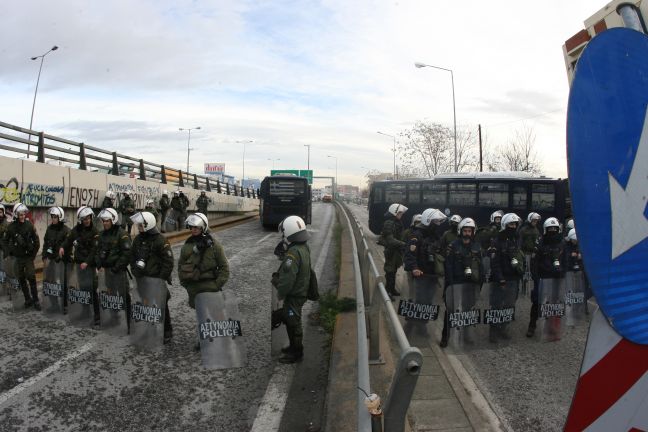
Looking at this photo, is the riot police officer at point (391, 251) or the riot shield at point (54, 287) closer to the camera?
the riot shield at point (54, 287)

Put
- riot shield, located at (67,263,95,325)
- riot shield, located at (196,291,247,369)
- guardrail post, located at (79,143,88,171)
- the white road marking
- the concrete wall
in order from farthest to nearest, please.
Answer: guardrail post, located at (79,143,88,171)
the concrete wall
riot shield, located at (67,263,95,325)
riot shield, located at (196,291,247,369)
the white road marking

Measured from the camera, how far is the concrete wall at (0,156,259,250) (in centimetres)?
1070

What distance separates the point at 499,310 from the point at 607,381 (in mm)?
5188

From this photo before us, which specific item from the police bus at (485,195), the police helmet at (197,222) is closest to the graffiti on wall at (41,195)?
the police helmet at (197,222)

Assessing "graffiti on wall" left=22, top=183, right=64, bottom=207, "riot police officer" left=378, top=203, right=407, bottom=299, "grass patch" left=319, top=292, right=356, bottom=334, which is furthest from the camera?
"graffiti on wall" left=22, top=183, right=64, bottom=207

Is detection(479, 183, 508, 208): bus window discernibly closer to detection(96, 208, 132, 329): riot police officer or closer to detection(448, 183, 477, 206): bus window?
detection(448, 183, 477, 206): bus window

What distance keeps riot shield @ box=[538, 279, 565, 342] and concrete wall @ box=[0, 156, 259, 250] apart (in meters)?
11.0

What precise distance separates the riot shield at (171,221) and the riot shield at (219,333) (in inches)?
535

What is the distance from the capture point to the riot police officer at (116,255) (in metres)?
6.41

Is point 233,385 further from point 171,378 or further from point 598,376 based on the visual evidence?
point 598,376

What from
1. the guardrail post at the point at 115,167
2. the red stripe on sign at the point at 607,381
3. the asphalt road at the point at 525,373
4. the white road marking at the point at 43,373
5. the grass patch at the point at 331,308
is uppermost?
the guardrail post at the point at 115,167

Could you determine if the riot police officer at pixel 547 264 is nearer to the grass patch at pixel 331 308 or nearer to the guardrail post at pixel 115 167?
the grass patch at pixel 331 308

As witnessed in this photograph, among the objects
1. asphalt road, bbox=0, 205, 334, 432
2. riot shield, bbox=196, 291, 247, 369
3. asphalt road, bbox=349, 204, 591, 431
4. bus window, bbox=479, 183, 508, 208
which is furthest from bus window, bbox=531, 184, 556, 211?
Answer: riot shield, bbox=196, 291, 247, 369

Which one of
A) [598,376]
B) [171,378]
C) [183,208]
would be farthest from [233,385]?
[183,208]
